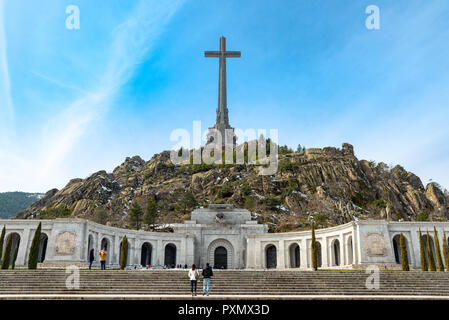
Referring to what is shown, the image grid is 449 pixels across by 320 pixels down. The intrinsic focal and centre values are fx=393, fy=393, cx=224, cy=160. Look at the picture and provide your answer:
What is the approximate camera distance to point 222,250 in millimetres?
49938

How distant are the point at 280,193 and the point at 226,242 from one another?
36.4 meters

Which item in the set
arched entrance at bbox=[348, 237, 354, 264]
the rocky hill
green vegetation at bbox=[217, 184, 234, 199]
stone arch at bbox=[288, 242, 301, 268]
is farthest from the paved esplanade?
arched entrance at bbox=[348, 237, 354, 264]

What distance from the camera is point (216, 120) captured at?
95.6m

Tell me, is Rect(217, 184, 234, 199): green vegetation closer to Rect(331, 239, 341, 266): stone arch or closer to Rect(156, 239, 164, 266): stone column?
Rect(156, 239, 164, 266): stone column

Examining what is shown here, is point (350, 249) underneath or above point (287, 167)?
underneath

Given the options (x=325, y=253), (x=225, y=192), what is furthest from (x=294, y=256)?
(x=225, y=192)

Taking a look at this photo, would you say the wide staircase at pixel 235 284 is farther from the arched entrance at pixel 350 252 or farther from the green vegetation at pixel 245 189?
the green vegetation at pixel 245 189

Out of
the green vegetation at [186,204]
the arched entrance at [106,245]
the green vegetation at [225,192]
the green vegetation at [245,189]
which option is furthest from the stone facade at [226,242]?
the green vegetation at [225,192]

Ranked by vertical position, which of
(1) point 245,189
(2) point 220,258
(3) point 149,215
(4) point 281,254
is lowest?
(2) point 220,258

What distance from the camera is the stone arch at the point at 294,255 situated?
48.1 meters

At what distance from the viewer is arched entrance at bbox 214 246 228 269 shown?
162 ft

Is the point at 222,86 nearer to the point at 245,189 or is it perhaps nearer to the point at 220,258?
the point at 245,189

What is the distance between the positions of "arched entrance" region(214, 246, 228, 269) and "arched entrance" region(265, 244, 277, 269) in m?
5.19
